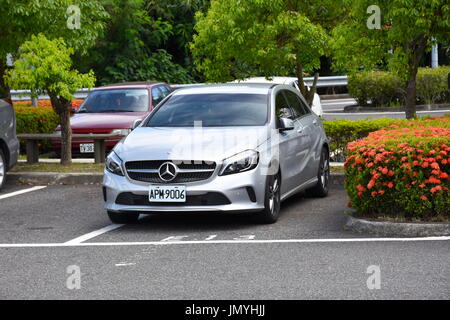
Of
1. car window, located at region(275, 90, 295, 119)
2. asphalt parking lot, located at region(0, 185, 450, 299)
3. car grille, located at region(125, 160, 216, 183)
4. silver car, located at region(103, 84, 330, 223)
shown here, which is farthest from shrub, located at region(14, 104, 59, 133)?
car grille, located at region(125, 160, 216, 183)

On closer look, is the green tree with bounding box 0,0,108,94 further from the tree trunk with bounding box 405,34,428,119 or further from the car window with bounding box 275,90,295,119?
the tree trunk with bounding box 405,34,428,119

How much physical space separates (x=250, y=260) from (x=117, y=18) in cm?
A: 2408

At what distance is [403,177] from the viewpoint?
9.77 m

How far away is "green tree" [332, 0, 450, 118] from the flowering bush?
325 centimetres

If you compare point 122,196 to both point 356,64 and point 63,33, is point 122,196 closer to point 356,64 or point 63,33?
point 63,33

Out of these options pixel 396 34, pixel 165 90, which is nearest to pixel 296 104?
pixel 396 34

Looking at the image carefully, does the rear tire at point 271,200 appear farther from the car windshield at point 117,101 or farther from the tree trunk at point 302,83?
the car windshield at point 117,101

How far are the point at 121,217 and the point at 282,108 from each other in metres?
2.55

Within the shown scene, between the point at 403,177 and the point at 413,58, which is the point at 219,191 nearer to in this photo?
the point at 403,177

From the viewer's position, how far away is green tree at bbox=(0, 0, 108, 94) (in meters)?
15.4

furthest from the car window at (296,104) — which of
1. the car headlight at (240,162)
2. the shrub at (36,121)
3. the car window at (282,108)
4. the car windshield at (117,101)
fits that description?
the shrub at (36,121)

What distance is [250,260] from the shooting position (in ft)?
28.1

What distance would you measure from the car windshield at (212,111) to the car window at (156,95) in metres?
7.66

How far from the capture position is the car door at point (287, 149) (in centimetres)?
1105
